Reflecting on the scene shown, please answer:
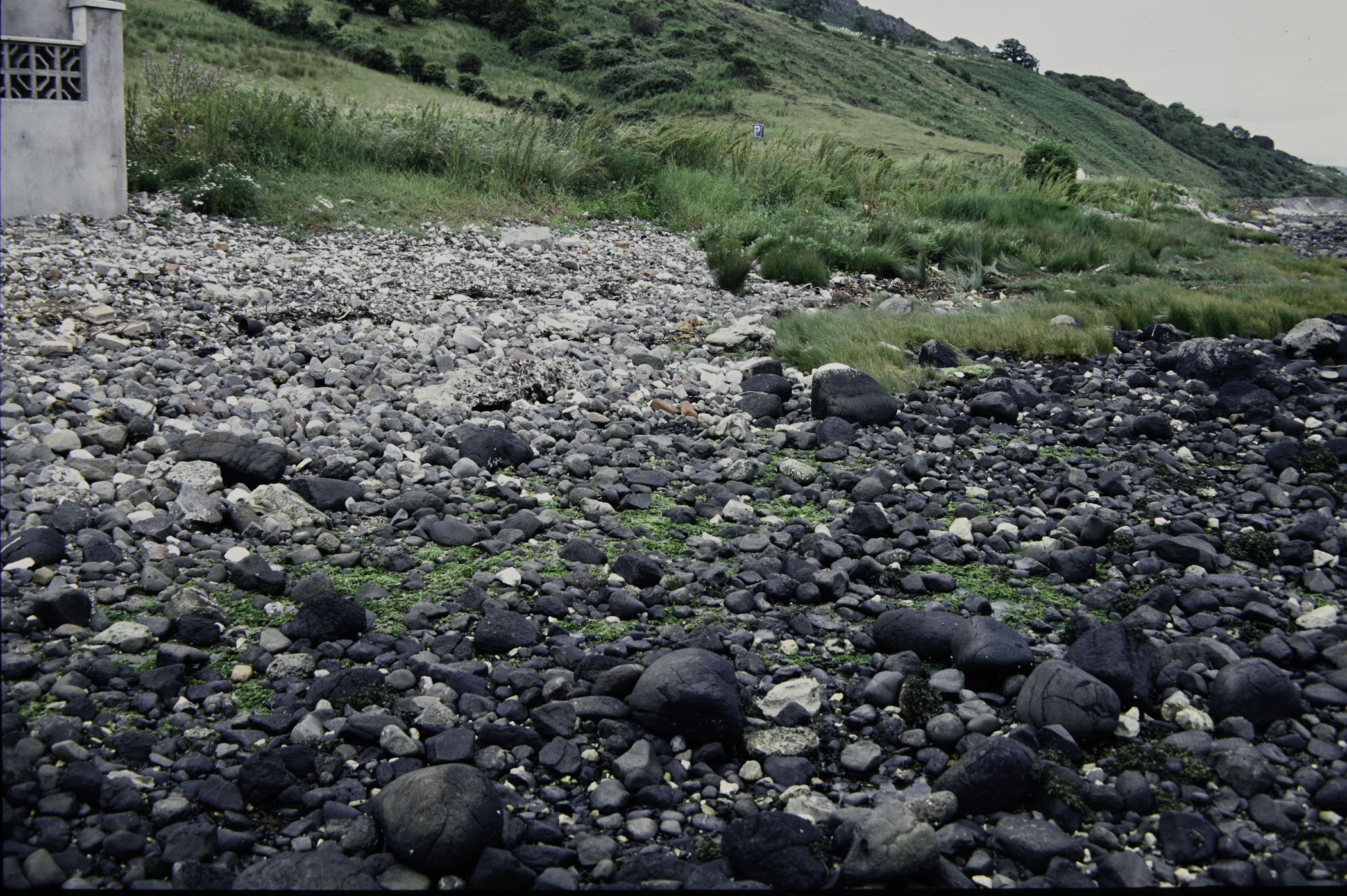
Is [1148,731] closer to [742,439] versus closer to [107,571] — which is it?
[742,439]

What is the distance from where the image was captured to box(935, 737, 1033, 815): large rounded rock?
203 cm

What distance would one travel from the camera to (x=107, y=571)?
287cm

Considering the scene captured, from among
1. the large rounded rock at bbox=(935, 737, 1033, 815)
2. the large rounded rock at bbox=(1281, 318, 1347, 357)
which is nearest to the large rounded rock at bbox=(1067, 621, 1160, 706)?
the large rounded rock at bbox=(935, 737, 1033, 815)

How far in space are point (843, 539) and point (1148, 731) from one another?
1.39 m

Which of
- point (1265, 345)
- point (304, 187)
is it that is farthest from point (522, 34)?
point (1265, 345)

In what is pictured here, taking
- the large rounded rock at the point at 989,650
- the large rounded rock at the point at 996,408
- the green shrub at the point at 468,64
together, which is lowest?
the large rounded rock at the point at 989,650

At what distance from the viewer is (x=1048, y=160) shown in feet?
58.9

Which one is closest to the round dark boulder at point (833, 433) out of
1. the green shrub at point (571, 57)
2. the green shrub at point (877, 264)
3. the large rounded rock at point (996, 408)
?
the large rounded rock at point (996, 408)

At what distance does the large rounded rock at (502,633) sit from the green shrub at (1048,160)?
17675mm

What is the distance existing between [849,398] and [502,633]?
9.74 feet

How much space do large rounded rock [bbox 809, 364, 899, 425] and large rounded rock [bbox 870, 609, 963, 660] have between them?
88.2 inches

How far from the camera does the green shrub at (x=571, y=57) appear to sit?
3875 cm

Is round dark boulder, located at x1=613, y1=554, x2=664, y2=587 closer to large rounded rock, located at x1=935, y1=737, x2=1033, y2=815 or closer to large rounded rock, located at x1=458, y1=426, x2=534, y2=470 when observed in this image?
large rounded rock, located at x1=458, y1=426, x2=534, y2=470

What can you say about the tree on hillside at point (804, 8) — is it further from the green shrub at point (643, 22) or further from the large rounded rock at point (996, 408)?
the large rounded rock at point (996, 408)
